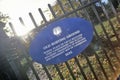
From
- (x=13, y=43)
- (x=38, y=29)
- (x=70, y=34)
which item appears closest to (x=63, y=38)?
(x=70, y=34)

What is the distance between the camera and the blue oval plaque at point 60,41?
5348 millimetres

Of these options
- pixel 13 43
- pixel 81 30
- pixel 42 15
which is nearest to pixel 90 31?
pixel 81 30

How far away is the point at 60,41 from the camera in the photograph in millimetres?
5398

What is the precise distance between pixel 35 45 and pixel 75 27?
87cm

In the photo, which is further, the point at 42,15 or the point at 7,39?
the point at 42,15

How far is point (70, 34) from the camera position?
17.9 feet

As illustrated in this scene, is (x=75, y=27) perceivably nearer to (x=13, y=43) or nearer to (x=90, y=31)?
(x=90, y=31)

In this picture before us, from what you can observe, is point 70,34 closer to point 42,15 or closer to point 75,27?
point 75,27

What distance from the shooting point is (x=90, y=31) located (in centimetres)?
558

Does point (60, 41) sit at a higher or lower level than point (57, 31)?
lower

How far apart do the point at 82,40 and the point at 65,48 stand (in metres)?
0.39

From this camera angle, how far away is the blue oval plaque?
211 inches

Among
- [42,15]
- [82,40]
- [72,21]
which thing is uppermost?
[42,15]

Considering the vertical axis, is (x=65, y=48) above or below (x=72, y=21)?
below
